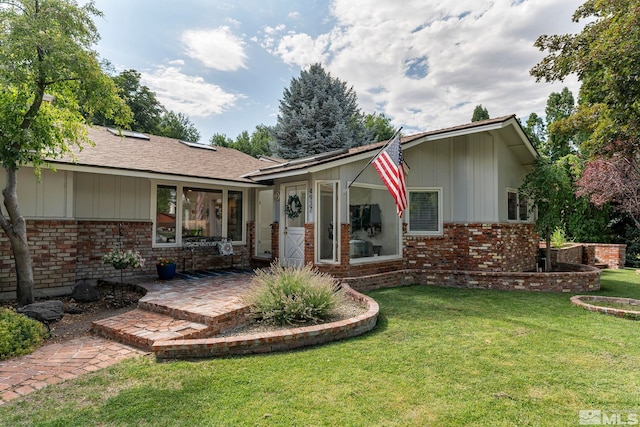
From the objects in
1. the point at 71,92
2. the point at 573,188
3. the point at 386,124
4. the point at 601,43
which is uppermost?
the point at 386,124

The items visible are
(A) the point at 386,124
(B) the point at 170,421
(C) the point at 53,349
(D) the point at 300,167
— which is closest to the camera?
(B) the point at 170,421

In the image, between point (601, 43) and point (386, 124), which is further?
point (386, 124)

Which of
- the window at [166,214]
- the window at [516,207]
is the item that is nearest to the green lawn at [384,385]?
the window at [516,207]

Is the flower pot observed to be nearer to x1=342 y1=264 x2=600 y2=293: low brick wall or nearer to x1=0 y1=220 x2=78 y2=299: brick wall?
x1=0 y1=220 x2=78 y2=299: brick wall

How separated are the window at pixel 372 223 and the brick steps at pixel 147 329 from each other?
14.4ft

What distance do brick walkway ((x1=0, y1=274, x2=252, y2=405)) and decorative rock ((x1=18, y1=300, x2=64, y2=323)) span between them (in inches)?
39.4

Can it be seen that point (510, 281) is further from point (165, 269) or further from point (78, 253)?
point (78, 253)

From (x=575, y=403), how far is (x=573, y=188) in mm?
8233

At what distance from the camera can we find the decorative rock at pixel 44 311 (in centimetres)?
536

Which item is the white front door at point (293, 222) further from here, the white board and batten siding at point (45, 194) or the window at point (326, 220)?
the white board and batten siding at point (45, 194)

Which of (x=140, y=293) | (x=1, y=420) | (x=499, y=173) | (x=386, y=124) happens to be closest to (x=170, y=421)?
(x=1, y=420)

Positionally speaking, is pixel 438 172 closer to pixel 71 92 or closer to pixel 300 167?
pixel 300 167

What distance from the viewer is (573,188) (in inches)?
372

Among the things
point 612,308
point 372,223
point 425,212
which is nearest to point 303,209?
point 372,223
